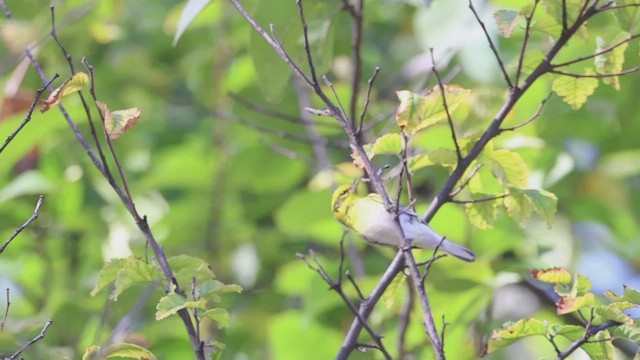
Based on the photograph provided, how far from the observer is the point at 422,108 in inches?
44.6

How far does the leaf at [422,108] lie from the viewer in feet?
3.66

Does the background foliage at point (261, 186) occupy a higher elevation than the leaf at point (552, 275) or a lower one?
lower

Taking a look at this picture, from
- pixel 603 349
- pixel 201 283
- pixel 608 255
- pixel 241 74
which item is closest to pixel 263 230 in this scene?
pixel 241 74

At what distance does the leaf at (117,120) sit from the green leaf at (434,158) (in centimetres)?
32

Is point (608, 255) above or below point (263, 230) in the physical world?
below

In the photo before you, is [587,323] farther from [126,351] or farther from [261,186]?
[261,186]

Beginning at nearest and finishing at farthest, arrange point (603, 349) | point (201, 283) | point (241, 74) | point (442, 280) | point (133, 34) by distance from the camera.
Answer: point (603, 349) → point (201, 283) → point (442, 280) → point (241, 74) → point (133, 34)

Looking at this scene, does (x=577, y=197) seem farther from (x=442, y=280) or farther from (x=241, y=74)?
(x=241, y=74)

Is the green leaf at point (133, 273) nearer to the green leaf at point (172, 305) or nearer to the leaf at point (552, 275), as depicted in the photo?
the green leaf at point (172, 305)

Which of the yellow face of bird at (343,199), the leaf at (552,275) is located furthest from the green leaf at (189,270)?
the leaf at (552,275)

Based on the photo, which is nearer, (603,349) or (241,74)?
(603,349)

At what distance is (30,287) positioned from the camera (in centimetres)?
257

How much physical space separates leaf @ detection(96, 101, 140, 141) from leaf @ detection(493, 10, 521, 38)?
439 mm

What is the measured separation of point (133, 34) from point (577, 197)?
152 cm
